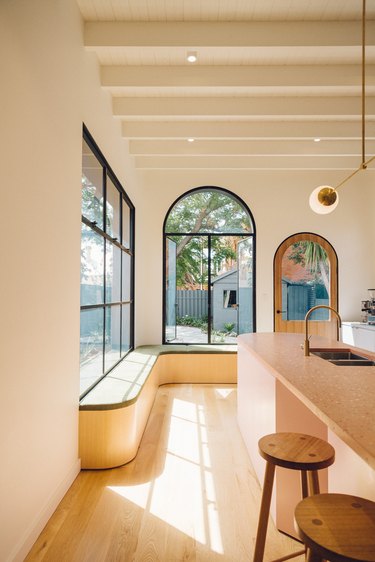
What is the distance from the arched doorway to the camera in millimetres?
5781

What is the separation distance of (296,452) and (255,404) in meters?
1.22

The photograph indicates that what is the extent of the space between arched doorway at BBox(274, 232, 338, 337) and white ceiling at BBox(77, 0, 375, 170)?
2.03 m

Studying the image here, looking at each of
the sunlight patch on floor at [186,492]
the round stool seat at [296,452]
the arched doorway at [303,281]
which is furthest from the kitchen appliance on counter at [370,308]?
the round stool seat at [296,452]

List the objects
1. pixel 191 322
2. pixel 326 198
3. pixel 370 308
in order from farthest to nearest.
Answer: pixel 191 322 < pixel 370 308 < pixel 326 198

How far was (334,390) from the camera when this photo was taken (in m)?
1.45

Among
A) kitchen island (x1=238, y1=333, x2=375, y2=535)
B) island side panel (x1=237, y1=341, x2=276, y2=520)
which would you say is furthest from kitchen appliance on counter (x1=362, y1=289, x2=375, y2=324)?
island side panel (x1=237, y1=341, x2=276, y2=520)

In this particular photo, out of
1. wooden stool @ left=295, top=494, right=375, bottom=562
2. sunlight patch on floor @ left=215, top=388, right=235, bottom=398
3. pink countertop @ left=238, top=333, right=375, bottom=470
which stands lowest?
sunlight patch on floor @ left=215, top=388, right=235, bottom=398

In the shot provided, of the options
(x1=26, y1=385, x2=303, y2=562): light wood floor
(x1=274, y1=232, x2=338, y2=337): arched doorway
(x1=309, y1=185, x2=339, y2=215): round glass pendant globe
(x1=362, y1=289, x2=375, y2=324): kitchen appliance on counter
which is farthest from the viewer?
(x1=274, y1=232, x2=338, y2=337): arched doorway

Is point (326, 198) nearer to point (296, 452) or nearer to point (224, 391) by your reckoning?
point (296, 452)

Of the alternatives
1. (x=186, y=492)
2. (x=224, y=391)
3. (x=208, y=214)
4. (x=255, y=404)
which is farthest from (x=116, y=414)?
(x=208, y=214)

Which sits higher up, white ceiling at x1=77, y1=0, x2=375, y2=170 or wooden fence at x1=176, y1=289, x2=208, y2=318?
white ceiling at x1=77, y1=0, x2=375, y2=170

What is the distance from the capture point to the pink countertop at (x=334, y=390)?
Result: 101cm

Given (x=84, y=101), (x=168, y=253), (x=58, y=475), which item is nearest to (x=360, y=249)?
(x=168, y=253)

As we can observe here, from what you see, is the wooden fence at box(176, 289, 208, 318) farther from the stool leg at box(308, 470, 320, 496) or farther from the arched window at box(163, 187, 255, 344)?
the stool leg at box(308, 470, 320, 496)
